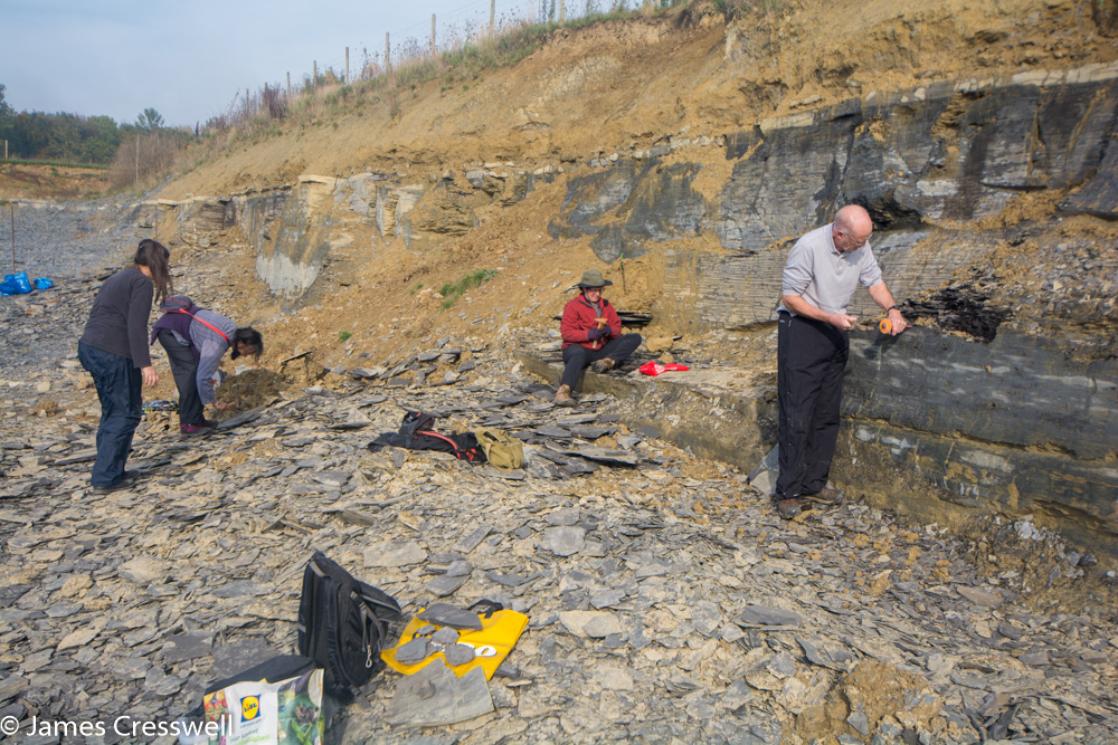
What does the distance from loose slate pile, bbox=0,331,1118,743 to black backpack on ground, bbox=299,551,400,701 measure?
132 millimetres

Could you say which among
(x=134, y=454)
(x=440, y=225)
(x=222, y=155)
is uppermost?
(x=222, y=155)

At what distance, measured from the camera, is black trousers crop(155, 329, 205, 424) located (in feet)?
21.7

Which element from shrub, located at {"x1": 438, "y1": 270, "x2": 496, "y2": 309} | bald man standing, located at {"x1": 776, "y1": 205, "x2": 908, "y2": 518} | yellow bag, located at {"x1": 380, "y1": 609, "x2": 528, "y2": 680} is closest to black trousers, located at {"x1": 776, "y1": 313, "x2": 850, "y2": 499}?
bald man standing, located at {"x1": 776, "y1": 205, "x2": 908, "y2": 518}

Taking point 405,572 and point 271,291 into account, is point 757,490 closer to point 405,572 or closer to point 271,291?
point 405,572

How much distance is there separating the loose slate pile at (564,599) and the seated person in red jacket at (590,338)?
1224mm

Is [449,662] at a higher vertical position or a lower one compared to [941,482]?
lower

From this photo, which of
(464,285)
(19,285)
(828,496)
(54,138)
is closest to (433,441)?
(828,496)

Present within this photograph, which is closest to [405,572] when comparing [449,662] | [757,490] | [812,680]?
[449,662]

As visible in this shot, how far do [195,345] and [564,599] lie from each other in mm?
Result: 4689

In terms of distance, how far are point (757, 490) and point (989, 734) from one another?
2587 millimetres

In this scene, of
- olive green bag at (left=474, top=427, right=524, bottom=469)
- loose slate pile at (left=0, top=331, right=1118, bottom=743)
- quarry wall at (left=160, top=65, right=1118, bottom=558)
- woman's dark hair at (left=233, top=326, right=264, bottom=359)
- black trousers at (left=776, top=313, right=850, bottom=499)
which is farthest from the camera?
woman's dark hair at (left=233, top=326, right=264, bottom=359)

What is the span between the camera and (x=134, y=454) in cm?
644

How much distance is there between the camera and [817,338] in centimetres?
455

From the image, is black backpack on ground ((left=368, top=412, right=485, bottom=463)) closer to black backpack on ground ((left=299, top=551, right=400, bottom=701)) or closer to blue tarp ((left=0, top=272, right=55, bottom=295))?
black backpack on ground ((left=299, top=551, right=400, bottom=701))
